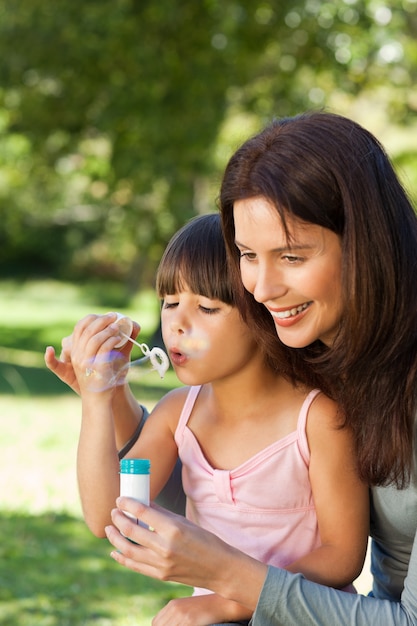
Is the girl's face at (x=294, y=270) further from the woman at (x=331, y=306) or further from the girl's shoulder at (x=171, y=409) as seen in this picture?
the girl's shoulder at (x=171, y=409)

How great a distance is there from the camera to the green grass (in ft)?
16.2

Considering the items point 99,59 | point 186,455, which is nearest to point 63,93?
point 99,59

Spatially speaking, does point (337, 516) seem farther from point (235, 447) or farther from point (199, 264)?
point (199, 264)

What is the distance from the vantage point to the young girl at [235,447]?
2.35 meters

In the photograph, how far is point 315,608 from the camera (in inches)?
83.6

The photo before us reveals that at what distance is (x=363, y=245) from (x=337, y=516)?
65 cm

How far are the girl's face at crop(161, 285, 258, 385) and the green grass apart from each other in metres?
0.80

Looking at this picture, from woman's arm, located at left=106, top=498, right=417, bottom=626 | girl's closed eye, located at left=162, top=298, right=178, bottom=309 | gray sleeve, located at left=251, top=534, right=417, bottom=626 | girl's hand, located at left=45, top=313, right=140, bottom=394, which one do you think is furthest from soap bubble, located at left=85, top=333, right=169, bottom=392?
gray sleeve, located at left=251, top=534, right=417, bottom=626

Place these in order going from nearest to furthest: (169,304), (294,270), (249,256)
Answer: (294,270) → (249,256) → (169,304)

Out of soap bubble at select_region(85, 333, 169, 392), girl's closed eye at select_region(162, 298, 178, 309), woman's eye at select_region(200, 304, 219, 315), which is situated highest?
girl's closed eye at select_region(162, 298, 178, 309)

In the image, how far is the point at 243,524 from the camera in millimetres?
2512

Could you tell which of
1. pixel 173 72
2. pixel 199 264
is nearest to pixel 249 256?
pixel 199 264

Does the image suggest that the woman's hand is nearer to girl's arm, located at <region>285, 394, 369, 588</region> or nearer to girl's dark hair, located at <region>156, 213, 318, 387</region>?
girl's arm, located at <region>285, 394, 369, 588</region>

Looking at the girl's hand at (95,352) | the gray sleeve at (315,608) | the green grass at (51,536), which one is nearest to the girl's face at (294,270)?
the girl's hand at (95,352)
